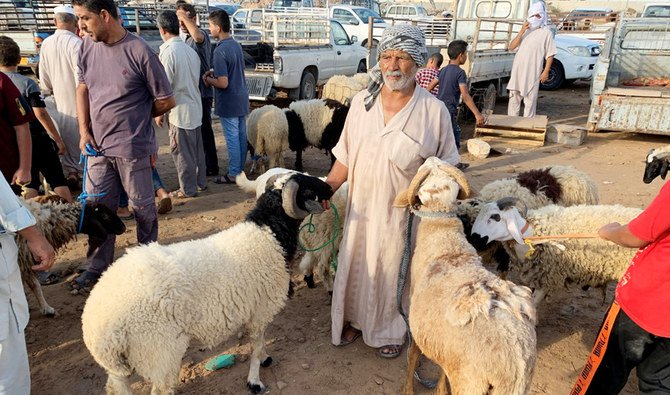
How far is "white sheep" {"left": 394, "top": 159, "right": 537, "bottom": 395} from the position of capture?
1.94m

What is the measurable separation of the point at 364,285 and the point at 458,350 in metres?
1.24

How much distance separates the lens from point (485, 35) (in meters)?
14.6

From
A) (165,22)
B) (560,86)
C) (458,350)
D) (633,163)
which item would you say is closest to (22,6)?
(165,22)

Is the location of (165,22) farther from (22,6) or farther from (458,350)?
(22,6)

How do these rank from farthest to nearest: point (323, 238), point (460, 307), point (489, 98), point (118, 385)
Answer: point (489, 98) → point (323, 238) → point (118, 385) → point (460, 307)

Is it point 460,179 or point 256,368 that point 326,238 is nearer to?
point 256,368

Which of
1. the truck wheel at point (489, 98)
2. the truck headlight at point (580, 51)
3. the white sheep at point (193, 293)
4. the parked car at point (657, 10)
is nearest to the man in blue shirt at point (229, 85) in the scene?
the white sheep at point (193, 293)

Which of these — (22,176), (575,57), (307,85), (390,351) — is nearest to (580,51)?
(575,57)

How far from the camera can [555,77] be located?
606 inches

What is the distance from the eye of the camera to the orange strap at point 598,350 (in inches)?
89.2

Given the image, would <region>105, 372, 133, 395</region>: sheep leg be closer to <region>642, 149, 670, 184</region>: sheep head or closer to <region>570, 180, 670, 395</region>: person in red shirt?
<region>570, 180, 670, 395</region>: person in red shirt

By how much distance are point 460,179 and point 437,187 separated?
0.14m

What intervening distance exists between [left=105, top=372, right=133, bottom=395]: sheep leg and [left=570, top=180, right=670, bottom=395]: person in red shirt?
258 cm

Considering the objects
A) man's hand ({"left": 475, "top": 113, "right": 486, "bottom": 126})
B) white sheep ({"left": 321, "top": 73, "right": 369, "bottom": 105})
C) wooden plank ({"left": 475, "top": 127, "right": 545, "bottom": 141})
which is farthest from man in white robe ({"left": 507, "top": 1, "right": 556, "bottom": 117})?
white sheep ({"left": 321, "top": 73, "right": 369, "bottom": 105})
